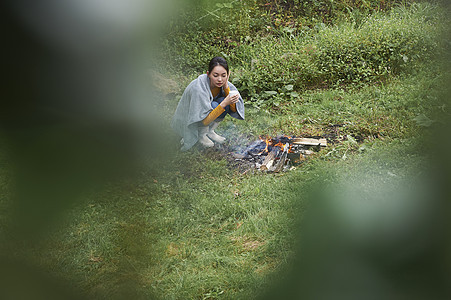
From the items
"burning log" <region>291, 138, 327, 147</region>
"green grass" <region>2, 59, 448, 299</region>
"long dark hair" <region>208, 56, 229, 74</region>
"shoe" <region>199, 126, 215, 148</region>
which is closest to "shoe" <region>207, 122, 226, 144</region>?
"shoe" <region>199, 126, 215, 148</region>

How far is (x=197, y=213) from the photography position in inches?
74.7

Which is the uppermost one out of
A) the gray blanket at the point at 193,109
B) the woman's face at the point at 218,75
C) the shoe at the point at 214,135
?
the woman's face at the point at 218,75

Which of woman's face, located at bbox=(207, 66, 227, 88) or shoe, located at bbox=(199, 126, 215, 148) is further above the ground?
woman's face, located at bbox=(207, 66, 227, 88)

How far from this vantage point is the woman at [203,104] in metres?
2.21

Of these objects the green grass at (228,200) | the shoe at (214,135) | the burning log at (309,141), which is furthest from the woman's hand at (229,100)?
the burning log at (309,141)

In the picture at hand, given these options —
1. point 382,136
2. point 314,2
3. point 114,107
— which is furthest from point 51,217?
point 314,2

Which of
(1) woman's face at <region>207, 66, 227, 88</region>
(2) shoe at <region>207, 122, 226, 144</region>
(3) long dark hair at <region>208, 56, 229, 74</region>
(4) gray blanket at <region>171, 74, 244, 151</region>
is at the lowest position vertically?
(2) shoe at <region>207, 122, 226, 144</region>

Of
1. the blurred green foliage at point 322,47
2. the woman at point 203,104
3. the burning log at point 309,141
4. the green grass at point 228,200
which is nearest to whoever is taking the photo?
the green grass at point 228,200

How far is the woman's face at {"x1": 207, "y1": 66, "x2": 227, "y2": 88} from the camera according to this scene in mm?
2037

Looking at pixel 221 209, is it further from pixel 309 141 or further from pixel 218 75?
pixel 309 141

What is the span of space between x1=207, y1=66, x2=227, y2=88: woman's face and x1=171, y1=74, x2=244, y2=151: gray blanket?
78 mm

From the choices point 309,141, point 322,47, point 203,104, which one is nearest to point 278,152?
point 309,141

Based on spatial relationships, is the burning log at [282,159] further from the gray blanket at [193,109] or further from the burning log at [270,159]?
the gray blanket at [193,109]

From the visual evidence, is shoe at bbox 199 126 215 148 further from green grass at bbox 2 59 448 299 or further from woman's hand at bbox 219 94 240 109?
woman's hand at bbox 219 94 240 109
